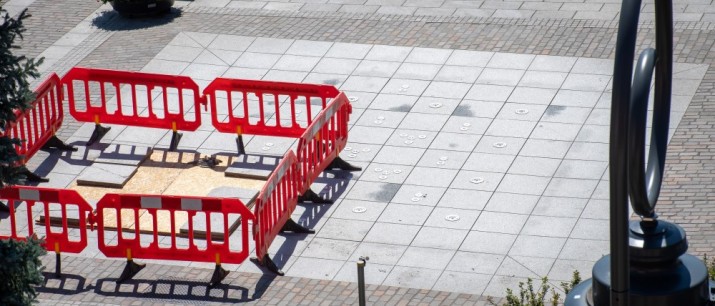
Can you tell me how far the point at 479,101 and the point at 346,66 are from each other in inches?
100

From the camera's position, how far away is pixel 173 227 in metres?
13.6

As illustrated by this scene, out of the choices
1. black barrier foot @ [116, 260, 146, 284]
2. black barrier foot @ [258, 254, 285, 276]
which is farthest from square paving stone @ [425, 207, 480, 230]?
black barrier foot @ [116, 260, 146, 284]

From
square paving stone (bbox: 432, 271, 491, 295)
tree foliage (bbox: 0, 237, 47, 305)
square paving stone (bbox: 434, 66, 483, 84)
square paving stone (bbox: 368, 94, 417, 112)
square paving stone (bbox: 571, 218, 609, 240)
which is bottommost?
square paving stone (bbox: 434, 66, 483, 84)

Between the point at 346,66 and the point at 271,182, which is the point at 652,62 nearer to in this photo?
the point at 271,182

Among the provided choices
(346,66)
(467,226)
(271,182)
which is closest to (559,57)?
(346,66)

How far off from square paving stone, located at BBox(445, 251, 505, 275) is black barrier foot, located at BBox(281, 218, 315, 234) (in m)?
1.89

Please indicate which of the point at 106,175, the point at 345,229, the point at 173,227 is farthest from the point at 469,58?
the point at 173,227

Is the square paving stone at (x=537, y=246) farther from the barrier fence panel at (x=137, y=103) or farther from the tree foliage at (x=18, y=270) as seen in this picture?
the tree foliage at (x=18, y=270)

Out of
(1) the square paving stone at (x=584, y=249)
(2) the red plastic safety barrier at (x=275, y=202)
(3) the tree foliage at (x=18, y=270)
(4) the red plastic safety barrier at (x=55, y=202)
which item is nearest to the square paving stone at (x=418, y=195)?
(2) the red plastic safety barrier at (x=275, y=202)

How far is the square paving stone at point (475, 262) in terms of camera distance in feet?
44.3

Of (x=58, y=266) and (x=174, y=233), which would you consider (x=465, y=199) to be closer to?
(x=174, y=233)

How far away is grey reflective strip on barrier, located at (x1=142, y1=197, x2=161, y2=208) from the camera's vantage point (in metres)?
13.3

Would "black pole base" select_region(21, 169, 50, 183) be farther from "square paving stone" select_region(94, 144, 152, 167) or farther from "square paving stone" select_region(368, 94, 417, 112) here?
"square paving stone" select_region(368, 94, 417, 112)

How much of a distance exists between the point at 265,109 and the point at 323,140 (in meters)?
2.39
